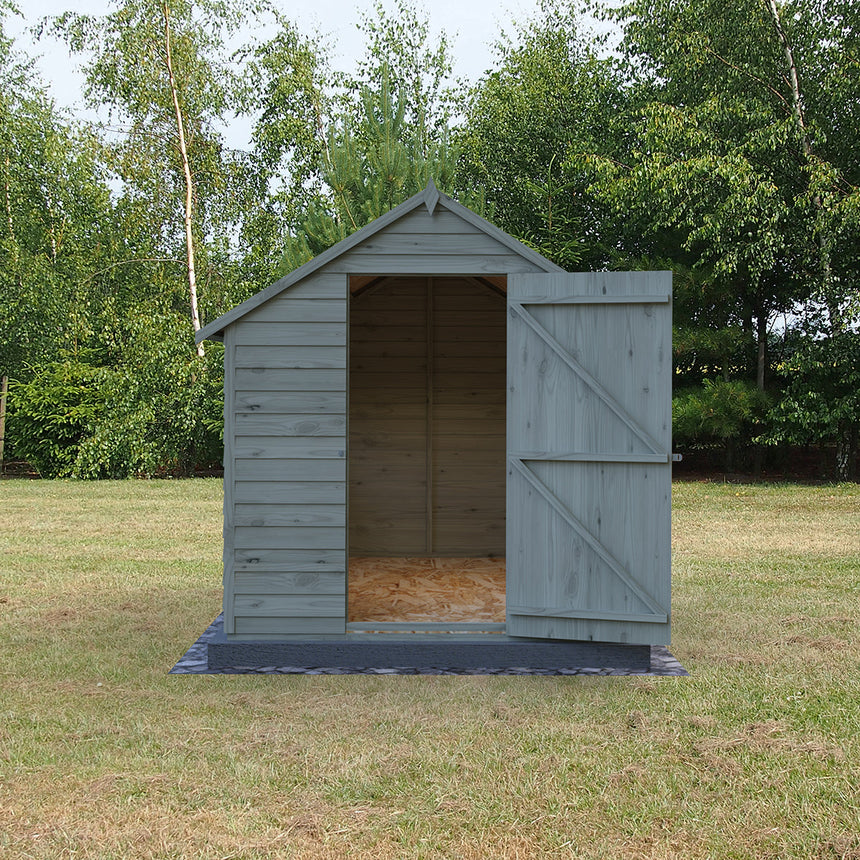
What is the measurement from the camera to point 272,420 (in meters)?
5.47

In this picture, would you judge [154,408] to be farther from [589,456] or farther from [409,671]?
[589,456]

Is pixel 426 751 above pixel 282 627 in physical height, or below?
below

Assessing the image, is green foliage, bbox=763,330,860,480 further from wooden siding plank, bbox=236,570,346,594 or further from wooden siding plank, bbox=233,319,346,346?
wooden siding plank, bbox=236,570,346,594

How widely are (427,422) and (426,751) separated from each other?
4653 millimetres

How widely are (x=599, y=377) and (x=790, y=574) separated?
4438mm

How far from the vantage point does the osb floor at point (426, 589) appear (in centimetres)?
629

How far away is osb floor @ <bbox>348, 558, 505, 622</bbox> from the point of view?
20.6 ft

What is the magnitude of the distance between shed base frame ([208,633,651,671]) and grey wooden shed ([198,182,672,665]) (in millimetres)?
41

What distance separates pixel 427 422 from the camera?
8594 mm

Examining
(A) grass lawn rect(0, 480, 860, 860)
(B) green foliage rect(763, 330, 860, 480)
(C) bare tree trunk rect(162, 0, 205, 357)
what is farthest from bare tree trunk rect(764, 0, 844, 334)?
(C) bare tree trunk rect(162, 0, 205, 357)

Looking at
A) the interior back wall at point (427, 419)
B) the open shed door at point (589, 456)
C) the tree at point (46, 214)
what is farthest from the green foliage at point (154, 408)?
the open shed door at point (589, 456)

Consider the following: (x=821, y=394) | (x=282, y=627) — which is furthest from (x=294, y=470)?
(x=821, y=394)

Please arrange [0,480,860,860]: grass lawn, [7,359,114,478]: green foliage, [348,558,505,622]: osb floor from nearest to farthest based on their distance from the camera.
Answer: [0,480,860,860]: grass lawn, [348,558,505,622]: osb floor, [7,359,114,478]: green foliage

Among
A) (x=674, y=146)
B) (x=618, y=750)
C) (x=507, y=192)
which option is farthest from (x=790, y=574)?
(x=507, y=192)
